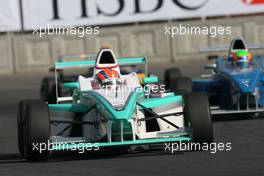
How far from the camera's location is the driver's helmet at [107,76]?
1288 centimetres

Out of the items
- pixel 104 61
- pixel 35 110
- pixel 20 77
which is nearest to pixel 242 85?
pixel 104 61

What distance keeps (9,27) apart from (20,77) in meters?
2.69

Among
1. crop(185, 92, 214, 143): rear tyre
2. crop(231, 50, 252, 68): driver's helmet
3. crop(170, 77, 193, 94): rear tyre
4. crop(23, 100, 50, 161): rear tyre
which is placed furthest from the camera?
crop(170, 77, 193, 94): rear tyre

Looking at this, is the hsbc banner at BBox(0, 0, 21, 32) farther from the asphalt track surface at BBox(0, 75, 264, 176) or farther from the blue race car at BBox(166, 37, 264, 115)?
the asphalt track surface at BBox(0, 75, 264, 176)

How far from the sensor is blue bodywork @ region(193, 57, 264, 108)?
1534 cm

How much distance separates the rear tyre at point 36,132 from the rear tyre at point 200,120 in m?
1.62

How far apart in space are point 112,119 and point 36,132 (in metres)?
0.85

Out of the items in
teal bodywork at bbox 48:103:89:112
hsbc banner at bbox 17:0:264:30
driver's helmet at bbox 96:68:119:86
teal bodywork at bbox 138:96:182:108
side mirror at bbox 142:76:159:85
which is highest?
hsbc banner at bbox 17:0:264:30

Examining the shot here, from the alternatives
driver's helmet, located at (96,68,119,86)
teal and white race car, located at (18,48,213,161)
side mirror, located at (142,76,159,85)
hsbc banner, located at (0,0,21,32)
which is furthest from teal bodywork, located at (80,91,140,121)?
hsbc banner, located at (0,0,21,32)

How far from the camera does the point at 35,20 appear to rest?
24.5 m

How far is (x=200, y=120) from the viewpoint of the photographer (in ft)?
38.0

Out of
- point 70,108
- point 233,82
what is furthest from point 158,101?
point 233,82

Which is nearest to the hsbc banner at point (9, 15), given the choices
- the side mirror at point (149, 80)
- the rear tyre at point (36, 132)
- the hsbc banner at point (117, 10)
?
the hsbc banner at point (117, 10)

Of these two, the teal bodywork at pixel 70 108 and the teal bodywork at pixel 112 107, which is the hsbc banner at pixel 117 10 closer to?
the teal bodywork at pixel 70 108
